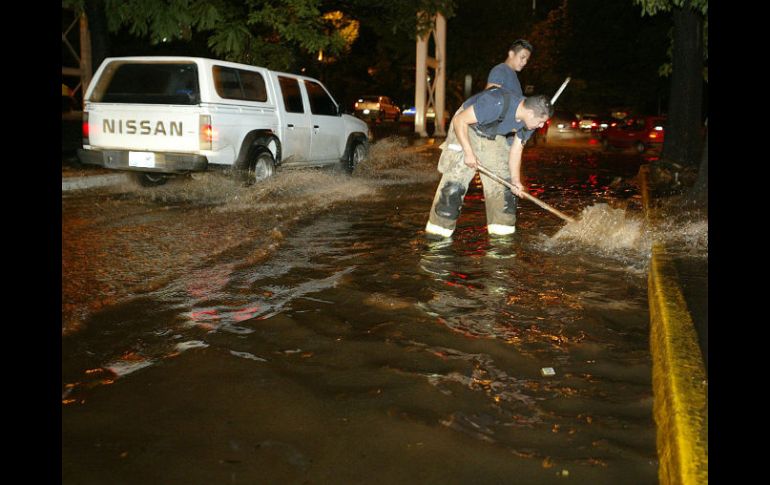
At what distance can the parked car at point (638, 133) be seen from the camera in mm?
25797

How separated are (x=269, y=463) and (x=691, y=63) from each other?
14630 millimetres

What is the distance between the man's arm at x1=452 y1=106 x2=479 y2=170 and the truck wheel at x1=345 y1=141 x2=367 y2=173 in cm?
692

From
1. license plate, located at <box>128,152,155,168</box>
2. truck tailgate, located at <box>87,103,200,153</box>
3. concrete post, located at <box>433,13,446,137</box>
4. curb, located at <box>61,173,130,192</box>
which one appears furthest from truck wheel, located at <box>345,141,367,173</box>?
concrete post, located at <box>433,13,446,137</box>

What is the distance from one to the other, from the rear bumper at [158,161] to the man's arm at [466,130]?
417cm

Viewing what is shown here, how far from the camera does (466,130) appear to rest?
7.29 metres

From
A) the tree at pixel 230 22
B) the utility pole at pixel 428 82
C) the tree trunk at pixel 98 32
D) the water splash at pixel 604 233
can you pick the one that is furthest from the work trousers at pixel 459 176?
the utility pole at pixel 428 82

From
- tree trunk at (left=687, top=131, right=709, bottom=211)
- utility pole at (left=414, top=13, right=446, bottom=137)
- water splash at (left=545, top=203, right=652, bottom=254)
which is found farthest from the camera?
utility pole at (left=414, top=13, right=446, bottom=137)

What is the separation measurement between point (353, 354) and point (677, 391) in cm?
178

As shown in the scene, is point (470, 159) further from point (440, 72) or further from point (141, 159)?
point (440, 72)

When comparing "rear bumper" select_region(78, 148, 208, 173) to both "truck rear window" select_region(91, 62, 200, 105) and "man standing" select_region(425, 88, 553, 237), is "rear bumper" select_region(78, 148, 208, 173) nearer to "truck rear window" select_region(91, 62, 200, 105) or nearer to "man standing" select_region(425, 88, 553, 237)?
"truck rear window" select_region(91, 62, 200, 105)

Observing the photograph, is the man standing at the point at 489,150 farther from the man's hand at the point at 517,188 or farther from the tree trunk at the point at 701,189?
the tree trunk at the point at 701,189

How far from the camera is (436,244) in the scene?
770cm

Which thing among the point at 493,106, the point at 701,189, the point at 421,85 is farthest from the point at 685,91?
the point at 421,85

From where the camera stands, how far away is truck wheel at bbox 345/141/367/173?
14133mm
